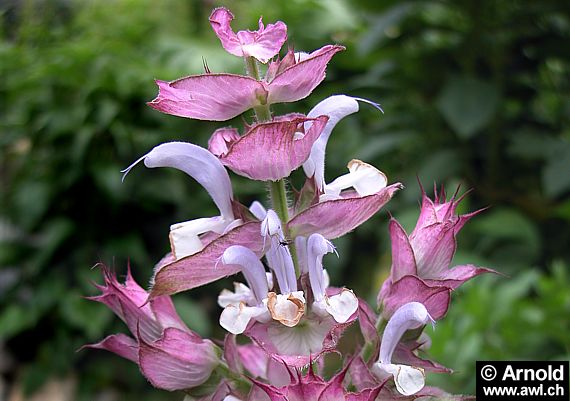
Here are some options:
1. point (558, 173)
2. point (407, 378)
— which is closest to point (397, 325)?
point (407, 378)

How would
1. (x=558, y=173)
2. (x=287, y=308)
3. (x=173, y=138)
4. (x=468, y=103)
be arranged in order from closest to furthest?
(x=287, y=308)
(x=558, y=173)
(x=468, y=103)
(x=173, y=138)

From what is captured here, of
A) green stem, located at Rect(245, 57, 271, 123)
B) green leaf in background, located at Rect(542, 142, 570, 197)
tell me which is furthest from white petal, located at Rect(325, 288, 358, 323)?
green leaf in background, located at Rect(542, 142, 570, 197)

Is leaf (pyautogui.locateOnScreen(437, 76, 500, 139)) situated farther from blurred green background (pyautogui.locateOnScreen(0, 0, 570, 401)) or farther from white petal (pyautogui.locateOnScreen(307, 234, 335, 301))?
white petal (pyautogui.locateOnScreen(307, 234, 335, 301))

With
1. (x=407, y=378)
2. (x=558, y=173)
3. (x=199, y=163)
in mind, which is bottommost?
(x=558, y=173)

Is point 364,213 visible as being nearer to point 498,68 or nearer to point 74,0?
point 498,68

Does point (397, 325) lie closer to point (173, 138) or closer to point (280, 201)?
point (280, 201)

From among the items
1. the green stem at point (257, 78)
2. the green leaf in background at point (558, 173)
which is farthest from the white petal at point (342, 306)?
the green leaf in background at point (558, 173)

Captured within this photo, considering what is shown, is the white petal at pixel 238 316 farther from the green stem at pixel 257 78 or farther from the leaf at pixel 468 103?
the leaf at pixel 468 103
